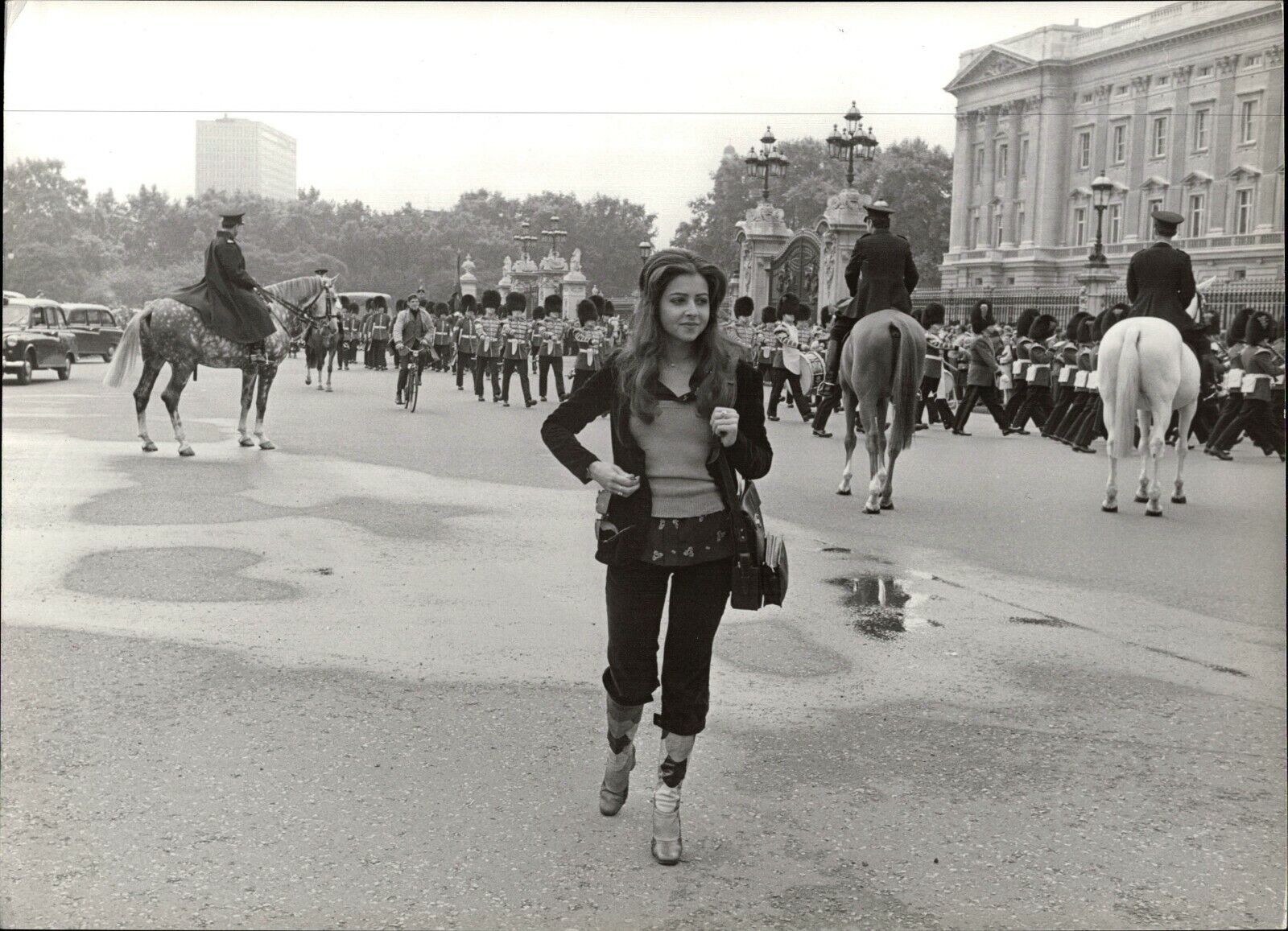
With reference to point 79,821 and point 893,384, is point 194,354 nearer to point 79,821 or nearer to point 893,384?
point 893,384

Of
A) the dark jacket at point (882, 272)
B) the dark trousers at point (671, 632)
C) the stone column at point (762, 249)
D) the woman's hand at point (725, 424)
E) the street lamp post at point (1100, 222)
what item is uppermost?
the street lamp post at point (1100, 222)

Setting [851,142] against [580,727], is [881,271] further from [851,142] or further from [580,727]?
[851,142]

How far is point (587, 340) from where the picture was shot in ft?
49.0

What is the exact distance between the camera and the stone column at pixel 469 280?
33.0 ft

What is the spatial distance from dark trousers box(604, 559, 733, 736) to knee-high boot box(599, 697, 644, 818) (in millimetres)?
87

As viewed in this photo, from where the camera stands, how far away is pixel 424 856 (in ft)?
12.4

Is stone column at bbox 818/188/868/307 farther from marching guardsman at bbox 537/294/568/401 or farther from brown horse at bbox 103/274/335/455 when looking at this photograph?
brown horse at bbox 103/274/335/455

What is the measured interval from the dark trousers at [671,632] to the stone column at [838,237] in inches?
893

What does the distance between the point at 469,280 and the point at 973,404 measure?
940cm

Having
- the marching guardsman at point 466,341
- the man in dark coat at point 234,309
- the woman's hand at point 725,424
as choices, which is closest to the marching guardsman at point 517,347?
the marching guardsman at point 466,341

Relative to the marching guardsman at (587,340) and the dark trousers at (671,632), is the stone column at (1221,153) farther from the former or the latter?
the dark trousers at (671,632)

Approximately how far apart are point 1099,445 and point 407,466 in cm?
876

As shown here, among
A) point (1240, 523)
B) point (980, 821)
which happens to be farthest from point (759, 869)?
point (1240, 523)

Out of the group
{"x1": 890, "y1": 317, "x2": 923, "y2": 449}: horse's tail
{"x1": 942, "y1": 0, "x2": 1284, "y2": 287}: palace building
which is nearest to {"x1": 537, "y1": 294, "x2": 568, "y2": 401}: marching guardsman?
{"x1": 942, "y1": 0, "x2": 1284, "y2": 287}: palace building
